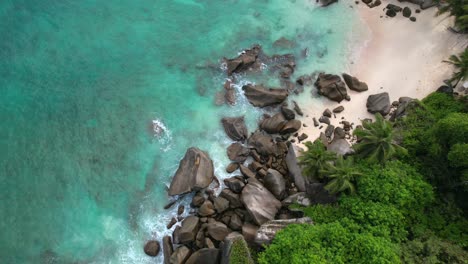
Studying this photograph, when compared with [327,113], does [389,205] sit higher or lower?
→ lower

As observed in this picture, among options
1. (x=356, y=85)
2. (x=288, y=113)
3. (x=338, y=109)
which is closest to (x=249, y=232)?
(x=288, y=113)

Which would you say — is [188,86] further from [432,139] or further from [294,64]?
[432,139]

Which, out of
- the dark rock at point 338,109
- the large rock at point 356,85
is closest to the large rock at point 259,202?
the dark rock at point 338,109

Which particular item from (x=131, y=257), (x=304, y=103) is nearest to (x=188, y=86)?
(x=304, y=103)

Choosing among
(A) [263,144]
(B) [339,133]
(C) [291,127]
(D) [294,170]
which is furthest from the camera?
(C) [291,127]

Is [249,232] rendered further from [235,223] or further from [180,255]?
[180,255]

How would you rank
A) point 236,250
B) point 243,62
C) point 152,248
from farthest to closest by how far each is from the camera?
point 243,62
point 152,248
point 236,250
